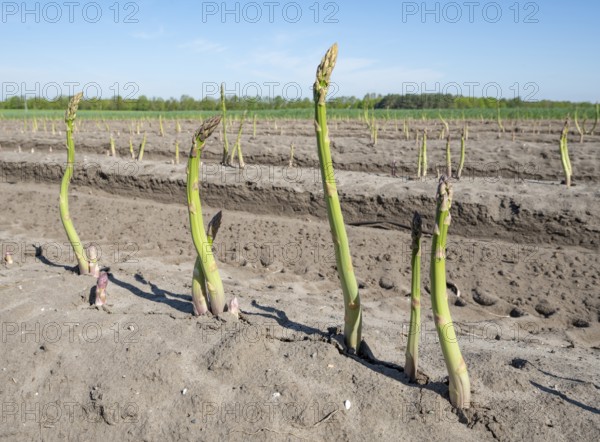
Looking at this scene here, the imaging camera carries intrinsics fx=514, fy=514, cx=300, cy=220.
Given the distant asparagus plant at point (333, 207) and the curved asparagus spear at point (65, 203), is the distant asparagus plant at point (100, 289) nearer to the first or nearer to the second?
the curved asparagus spear at point (65, 203)

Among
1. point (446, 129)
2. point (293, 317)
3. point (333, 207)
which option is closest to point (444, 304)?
point (333, 207)

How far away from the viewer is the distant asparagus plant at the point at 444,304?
1998mm

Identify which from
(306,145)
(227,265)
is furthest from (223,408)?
(306,145)

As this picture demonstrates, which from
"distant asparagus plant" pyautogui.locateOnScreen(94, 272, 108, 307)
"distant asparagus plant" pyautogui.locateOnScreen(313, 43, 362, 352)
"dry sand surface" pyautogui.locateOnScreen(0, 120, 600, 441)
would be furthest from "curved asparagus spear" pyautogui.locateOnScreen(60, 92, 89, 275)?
"distant asparagus plant" pyautogui.locateOnScreen(313, 43, 362, 352)

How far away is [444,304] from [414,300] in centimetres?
13

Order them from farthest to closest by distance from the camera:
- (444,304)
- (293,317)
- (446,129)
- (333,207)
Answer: (446,129), (293,317), (333,207), (444,304)

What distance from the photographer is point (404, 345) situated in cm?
293

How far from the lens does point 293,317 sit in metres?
3.25

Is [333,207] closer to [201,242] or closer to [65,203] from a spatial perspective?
[201,242]

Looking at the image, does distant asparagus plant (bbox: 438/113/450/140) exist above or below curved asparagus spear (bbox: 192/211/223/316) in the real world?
above

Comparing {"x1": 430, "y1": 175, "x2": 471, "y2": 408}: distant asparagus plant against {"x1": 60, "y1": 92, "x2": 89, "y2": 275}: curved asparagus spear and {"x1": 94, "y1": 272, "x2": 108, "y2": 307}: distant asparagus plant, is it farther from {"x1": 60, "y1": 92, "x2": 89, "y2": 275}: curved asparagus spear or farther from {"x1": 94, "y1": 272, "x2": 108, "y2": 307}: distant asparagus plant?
{"x1": 60, "y1": 92, "x2": 89, "y2": 275}: curved asparagus spear

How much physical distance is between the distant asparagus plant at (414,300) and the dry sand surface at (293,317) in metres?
0.09

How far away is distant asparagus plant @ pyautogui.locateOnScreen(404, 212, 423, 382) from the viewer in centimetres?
216

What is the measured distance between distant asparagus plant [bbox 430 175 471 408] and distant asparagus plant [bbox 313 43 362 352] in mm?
470
